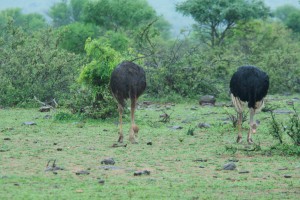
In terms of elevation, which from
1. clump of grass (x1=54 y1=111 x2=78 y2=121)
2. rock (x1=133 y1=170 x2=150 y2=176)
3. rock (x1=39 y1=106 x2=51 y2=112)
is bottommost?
rock (x1=39 y1=106 x2=51 y2=112)

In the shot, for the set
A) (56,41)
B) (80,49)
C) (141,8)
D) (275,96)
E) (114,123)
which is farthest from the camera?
(141,8)

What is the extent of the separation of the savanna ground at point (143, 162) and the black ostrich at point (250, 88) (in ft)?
2.08

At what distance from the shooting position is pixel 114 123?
16.3 metres

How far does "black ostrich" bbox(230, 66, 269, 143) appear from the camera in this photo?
43.5ft

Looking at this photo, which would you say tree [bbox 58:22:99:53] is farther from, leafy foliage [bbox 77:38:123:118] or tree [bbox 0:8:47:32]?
leafy foliage [bbox 77:38:123:118]

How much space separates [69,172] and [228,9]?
2560 centimetres

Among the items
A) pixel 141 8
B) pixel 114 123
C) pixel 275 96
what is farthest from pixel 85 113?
pixel 141 8

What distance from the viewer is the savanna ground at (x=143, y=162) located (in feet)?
28.3

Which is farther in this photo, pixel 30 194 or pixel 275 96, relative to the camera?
pixel 275 96

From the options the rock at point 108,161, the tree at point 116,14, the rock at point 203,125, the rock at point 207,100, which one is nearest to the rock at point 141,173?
the rock at point 108,161

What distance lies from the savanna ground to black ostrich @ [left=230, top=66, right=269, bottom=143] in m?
0.63

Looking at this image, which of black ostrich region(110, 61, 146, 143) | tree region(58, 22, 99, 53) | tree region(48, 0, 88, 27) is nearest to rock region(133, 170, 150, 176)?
black ostrich region(110, 61, 146, 143)

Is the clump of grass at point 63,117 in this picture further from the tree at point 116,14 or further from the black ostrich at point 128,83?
the tree at point 116,14

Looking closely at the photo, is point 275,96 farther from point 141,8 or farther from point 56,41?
point 141,8
